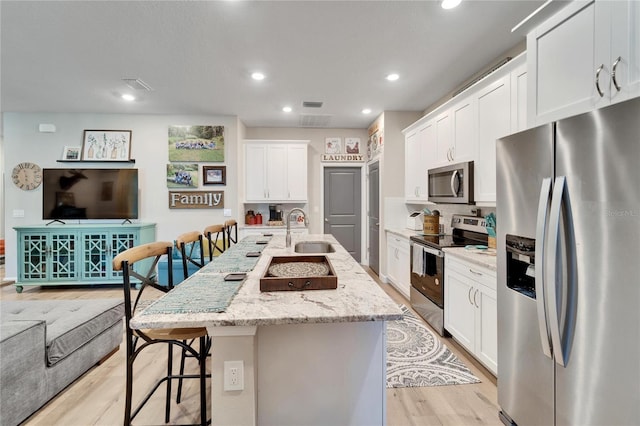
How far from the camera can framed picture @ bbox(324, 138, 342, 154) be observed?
225 inches

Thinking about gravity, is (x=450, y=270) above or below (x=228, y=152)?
below

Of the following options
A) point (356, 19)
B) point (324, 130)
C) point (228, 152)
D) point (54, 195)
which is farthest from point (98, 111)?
point (356, 19)

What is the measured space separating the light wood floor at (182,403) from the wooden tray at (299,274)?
3.46ft

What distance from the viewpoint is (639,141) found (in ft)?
3.30

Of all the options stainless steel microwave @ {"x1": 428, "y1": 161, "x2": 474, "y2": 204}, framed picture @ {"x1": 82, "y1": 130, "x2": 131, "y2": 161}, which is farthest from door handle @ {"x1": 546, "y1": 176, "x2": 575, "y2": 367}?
framed picture @ {"x1": 82, "y1": 130, "x2": 131, "y2": 161}

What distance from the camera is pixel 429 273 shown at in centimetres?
296

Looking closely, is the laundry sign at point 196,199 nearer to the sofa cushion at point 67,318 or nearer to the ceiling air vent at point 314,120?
the ceiling air vent at point 314,120

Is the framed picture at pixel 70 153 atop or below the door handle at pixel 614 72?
atop

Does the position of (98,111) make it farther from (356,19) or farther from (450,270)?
(450,270)

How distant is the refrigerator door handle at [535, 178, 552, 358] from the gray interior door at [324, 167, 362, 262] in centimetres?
453

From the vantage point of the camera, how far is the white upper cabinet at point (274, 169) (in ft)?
17.0

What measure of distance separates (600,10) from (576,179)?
2.56 feet

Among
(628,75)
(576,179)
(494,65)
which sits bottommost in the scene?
(576,179)

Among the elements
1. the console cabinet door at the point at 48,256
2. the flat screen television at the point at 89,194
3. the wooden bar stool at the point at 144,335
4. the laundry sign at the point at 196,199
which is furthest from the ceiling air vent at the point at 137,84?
the wooden bar stool at the point at 144,335
